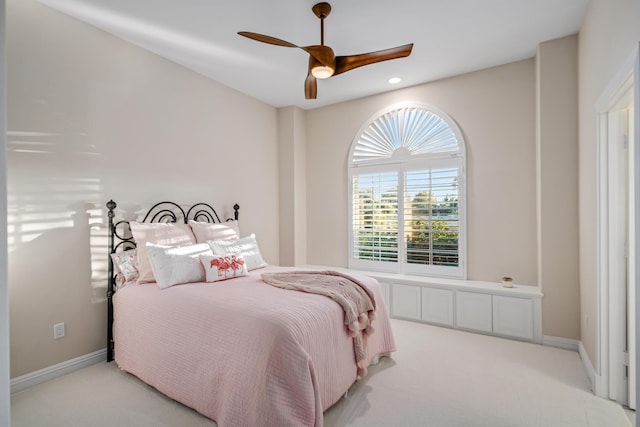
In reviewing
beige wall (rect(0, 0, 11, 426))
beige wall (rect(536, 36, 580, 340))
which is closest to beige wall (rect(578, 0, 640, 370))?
beige wall (rect(536, 36, 580, 340))

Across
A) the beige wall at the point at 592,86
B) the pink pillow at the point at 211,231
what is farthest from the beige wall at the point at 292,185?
the beige wall at the point at 592,86

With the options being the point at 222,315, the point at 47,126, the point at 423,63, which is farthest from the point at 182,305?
the point at 423,63

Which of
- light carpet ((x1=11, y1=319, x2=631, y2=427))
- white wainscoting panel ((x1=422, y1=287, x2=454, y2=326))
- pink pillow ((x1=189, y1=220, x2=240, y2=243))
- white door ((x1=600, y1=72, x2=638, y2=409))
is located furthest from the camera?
white wainscoting panel ((x1=422, y1=287, x2=454, y2=326))

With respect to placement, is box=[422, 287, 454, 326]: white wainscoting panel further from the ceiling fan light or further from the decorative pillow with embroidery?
the decorative pillow with embroidery

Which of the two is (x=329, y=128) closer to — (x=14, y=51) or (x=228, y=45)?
(x=228, y=45)

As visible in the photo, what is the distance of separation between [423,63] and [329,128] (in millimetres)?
1671

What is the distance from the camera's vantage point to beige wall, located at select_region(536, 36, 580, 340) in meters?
3.06

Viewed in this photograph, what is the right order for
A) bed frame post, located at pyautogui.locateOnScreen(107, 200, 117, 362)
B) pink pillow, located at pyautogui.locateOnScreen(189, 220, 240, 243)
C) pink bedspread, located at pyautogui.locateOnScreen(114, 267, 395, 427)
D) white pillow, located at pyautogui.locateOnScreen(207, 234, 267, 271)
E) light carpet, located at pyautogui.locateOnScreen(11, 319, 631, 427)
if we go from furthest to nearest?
1. pink pillow, located at pyautogui.locateOnScreen(189, 220, 240, 243)
2. white pillow, located at pyautogui.locateOnScreen(207, 234, 267, 271)
3. bed frame post, located at pyautogui.locateOnScreen(107, 200, 117, 362)
4. light carpet, located at pyautogui.locateOnScreen(11, 319, 631, 427)
5. pink bedspread, located at pyautogui.locateOnScreen(114, 267, 395, 427)

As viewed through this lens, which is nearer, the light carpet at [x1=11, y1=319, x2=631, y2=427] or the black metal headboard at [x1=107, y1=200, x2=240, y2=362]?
the light carpet at [x1=11, y1=319, x2=631, y2=427]

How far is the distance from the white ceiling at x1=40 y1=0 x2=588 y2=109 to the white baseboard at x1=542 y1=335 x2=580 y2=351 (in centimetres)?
280

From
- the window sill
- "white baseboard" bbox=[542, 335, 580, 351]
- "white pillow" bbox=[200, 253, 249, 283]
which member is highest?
"white pillow" bbox=[200, 253, 249, 283]

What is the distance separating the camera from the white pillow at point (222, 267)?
281 centimetres

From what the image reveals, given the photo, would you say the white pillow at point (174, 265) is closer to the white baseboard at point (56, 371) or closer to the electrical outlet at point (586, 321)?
the white baseboard at point (56, 371)

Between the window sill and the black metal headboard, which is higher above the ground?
the black metal headboard
